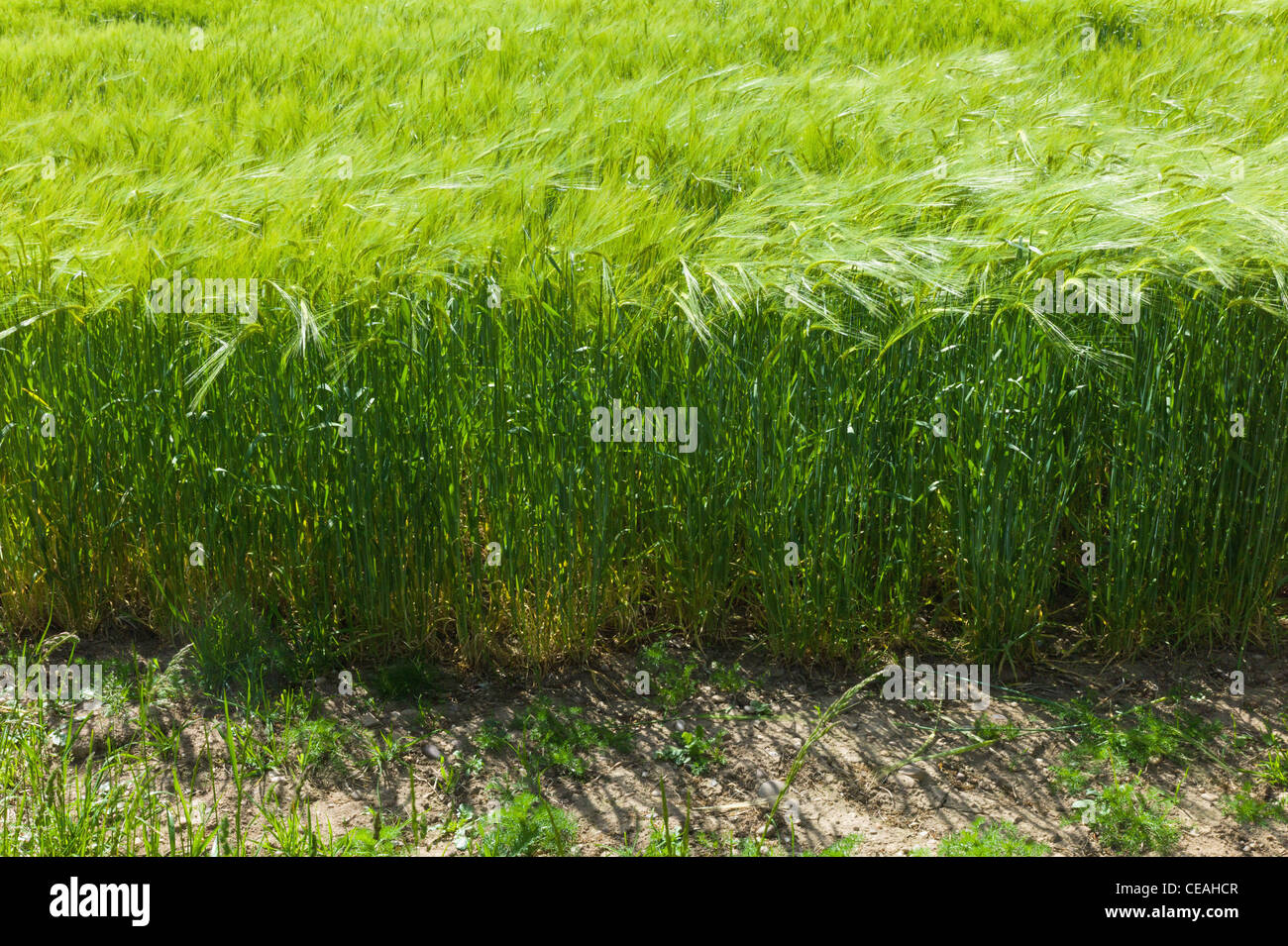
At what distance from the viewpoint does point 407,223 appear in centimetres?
261

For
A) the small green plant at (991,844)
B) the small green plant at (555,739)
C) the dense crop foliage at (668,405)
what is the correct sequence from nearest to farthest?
the small green plant at (991,844) → the small green plant at (555,739) → the dense crop foliage at (668,405)

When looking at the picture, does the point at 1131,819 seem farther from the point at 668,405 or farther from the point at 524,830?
the point at 668,405

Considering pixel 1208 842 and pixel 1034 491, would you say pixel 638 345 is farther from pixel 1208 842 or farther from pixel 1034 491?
pixel 1208 842

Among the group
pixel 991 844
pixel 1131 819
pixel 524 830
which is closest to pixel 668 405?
pixel 524 830

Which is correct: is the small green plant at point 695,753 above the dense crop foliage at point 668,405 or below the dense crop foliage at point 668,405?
below

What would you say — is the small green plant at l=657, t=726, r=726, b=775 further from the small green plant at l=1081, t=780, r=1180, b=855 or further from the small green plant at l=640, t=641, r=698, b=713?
the small green plant at l=1081, t=780, r=1180, b=855

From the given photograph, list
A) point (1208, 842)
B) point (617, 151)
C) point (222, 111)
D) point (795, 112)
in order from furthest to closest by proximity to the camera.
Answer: point (222, 111)
point (795, 112)
point (617, 151)
point (1208, 842)

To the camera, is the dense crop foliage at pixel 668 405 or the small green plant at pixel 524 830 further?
the dense crop foliage at pixel 668 405

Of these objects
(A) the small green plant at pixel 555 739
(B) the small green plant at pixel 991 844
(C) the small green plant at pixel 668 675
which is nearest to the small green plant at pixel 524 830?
(A) the small green plant at pixel 555 739

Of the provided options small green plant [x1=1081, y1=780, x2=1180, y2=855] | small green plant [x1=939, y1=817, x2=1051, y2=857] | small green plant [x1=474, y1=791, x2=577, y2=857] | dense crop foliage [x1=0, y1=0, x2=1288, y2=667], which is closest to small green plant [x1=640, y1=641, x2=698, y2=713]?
dense crop foliage [x1=0, y1=0, x2=1288, y2=667]

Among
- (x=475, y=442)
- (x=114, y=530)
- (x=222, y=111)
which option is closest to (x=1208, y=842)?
(x=475, y=442)

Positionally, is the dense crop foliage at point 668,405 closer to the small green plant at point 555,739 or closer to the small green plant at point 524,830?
the small green plant at point 555,739

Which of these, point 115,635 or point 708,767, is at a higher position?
point 115,635

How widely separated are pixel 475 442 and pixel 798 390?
0.69 metres
